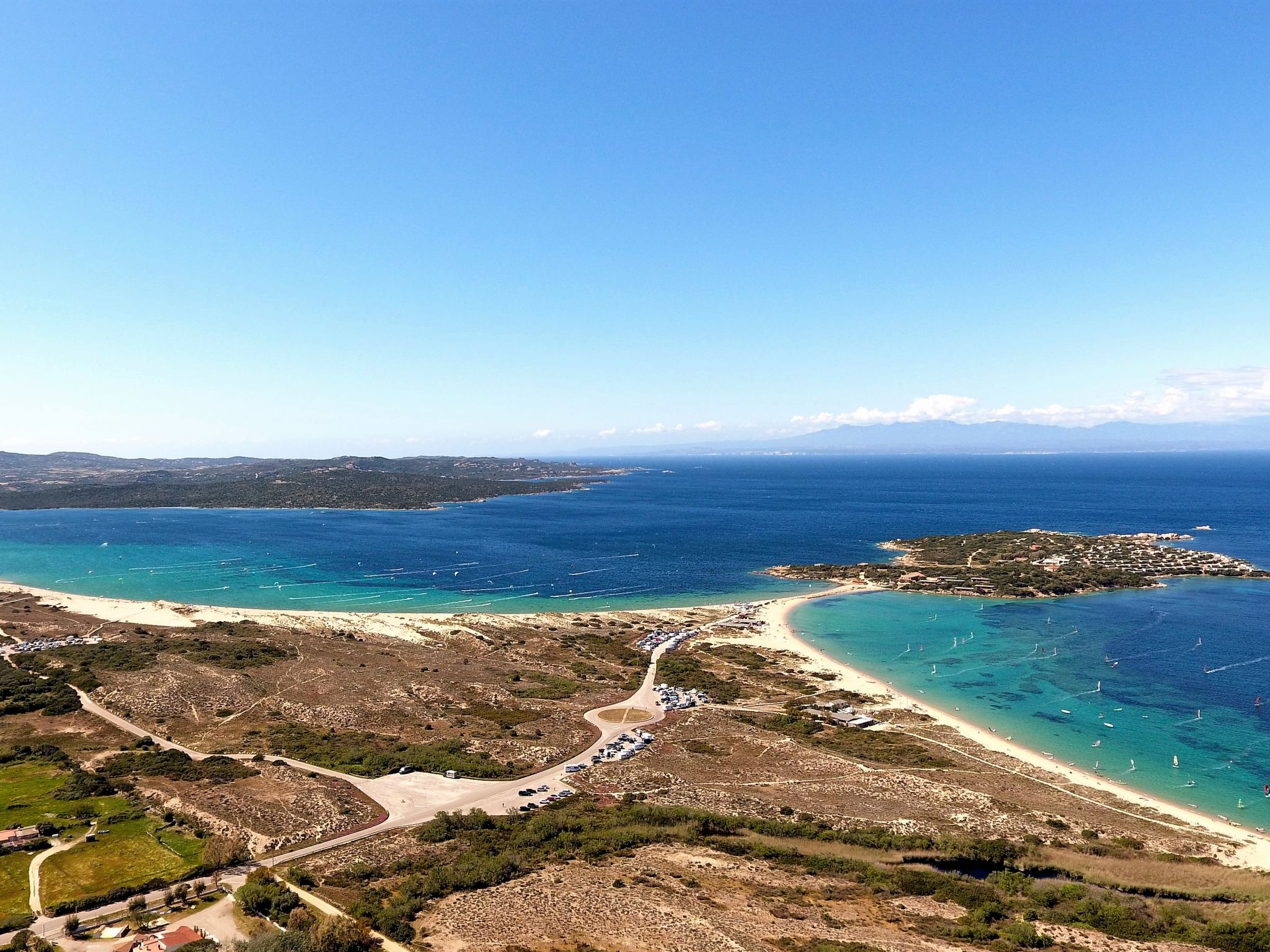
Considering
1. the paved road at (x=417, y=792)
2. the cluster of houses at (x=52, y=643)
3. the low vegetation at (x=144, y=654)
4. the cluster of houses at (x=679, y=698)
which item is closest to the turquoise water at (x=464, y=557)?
the low vegetation at (x=144, y=654)

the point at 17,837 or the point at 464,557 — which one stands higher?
the point at 17,837

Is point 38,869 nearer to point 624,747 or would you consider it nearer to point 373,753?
point 373,753

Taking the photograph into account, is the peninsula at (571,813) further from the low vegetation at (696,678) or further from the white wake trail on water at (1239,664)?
the white wake trail on water at (1239,664)

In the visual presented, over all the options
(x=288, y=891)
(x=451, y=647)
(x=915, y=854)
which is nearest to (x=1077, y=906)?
(x=915, y=854)

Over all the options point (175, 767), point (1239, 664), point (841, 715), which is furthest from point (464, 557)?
point (1239, 664)

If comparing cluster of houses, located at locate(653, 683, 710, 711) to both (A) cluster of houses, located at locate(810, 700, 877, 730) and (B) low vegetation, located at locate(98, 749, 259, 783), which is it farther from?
(B) low vegetation, located at locate(98, 749, 259, 783)

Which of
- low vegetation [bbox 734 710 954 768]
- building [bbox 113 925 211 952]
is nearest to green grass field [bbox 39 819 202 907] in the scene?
building [bbox 113 925 211 952]
